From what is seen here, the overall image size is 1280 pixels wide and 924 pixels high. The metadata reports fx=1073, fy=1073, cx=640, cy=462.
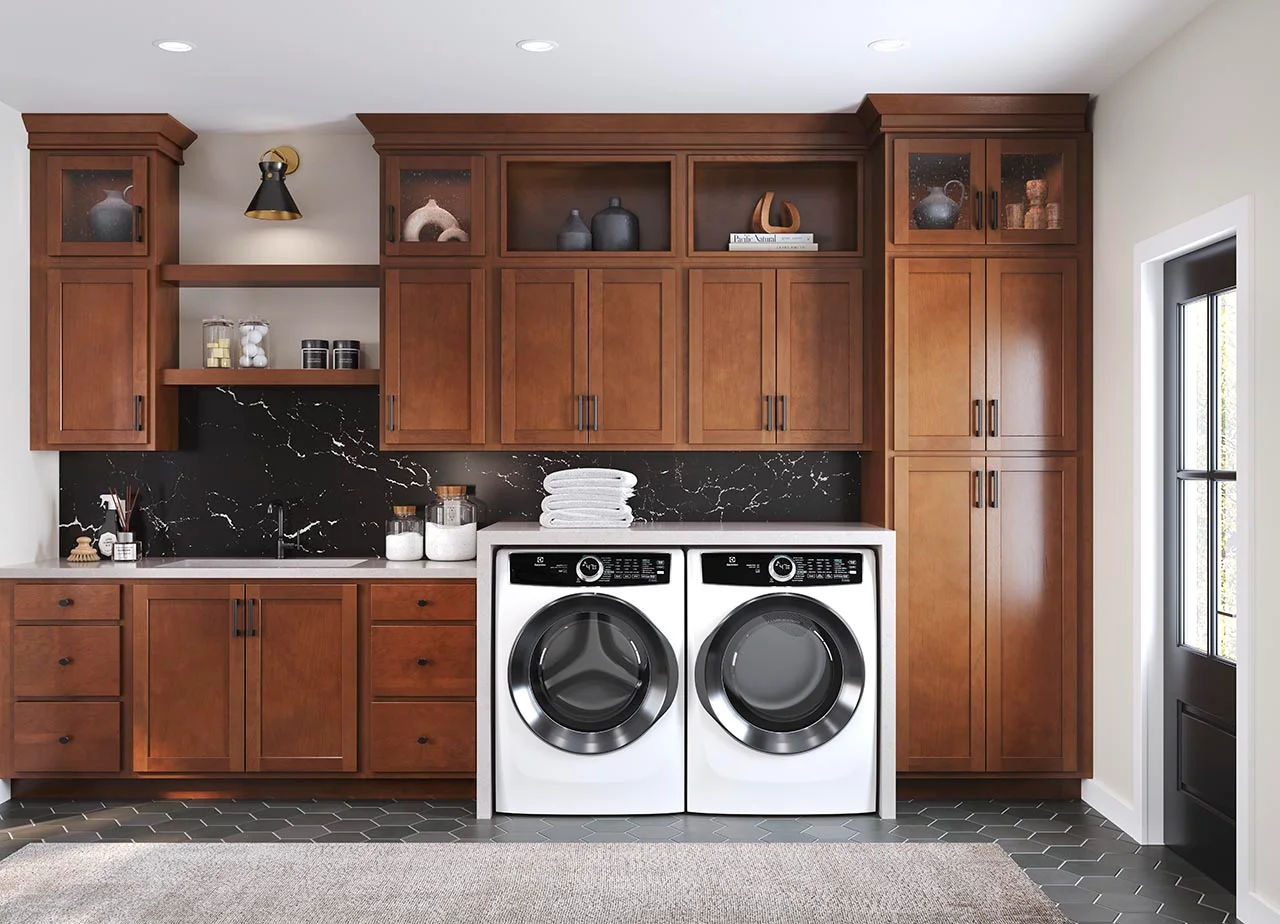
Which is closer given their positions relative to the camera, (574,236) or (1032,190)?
(1032,190)

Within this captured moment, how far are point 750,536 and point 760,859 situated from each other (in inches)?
42.1

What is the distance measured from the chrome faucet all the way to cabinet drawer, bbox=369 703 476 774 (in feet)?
2.96

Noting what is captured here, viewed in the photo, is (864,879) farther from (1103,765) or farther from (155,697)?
(155,697)

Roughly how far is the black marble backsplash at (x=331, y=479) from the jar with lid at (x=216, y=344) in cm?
19

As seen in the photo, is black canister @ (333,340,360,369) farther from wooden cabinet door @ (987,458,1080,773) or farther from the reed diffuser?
wooden cabinet door @ (987,458,1080,773)

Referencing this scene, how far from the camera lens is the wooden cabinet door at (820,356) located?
13.6 feet

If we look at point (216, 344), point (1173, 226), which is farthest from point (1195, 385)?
point (216, 344)

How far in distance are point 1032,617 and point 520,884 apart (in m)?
2.07

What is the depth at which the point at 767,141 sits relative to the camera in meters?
4.13

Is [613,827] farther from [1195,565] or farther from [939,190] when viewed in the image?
[939,190]

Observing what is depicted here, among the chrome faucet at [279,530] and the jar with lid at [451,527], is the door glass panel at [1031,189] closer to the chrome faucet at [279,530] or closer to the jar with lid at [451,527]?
the jar with lid at [451,527]

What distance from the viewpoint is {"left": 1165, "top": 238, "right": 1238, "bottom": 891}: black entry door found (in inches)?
122

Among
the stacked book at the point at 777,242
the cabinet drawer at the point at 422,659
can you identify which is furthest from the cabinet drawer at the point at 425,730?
the stacked book at the point at 777,242

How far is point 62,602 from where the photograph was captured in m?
3.91
